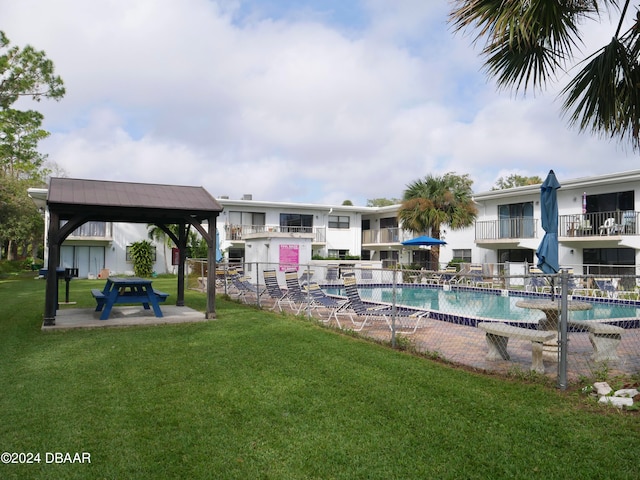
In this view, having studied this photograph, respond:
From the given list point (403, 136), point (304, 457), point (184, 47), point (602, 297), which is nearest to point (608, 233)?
point (602, 297)

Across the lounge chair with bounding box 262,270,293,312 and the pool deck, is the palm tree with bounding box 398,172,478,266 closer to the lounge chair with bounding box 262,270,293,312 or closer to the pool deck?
the lounge chair with bounding box 262,270,293,312

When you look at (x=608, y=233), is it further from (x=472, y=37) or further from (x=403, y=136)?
(x=472, y=37)

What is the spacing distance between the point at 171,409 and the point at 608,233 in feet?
67.8

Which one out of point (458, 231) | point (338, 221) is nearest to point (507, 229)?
point (458, 231)

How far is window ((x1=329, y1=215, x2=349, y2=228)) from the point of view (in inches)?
1352

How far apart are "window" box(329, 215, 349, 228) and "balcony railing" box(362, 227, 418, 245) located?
174cm

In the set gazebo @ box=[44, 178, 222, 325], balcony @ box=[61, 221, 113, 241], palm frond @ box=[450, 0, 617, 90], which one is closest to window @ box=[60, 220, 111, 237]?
balcony @ box=[61, 221, 113, 241]

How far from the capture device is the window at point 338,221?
34344 mm

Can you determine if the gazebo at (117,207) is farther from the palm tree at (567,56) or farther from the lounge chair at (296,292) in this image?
the palm tree at (567,56)

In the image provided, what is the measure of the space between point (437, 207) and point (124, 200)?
18.1 meters

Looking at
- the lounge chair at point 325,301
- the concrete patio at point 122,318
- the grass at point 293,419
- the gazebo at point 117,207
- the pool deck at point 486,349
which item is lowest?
the grass at point 293,419

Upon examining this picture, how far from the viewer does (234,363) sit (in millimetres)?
6461

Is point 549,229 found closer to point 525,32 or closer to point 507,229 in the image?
point 525,32

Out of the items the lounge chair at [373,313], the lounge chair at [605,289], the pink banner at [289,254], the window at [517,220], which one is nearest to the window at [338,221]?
the window at [517,220]
